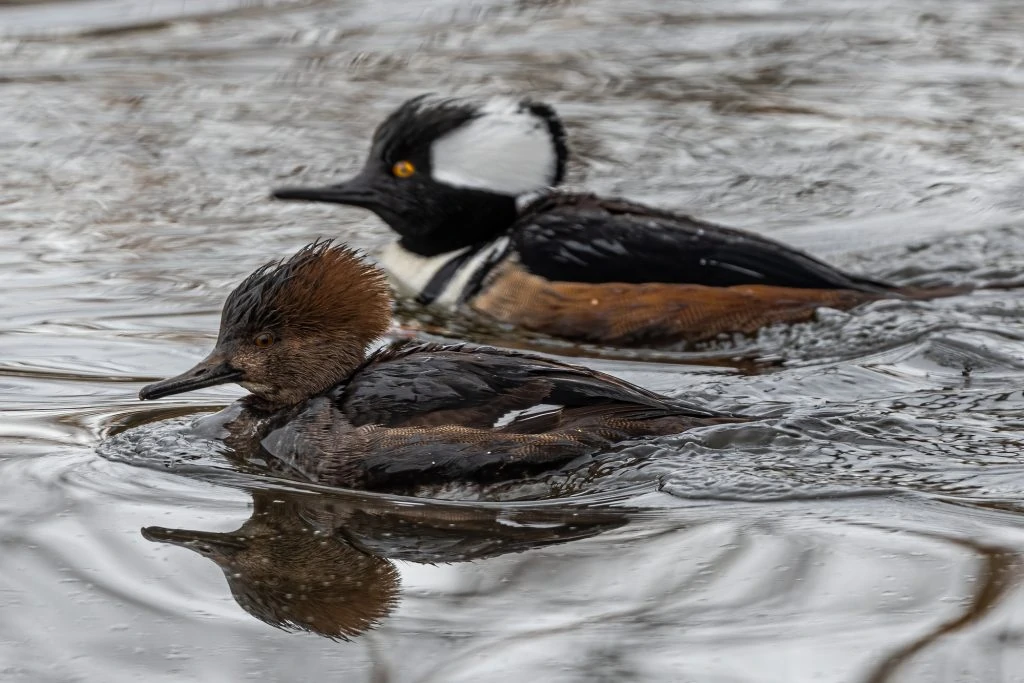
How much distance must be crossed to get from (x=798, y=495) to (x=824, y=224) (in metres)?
4.06


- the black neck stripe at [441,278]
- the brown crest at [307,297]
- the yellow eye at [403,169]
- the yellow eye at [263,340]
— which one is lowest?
the black neck stripe at [441,278]

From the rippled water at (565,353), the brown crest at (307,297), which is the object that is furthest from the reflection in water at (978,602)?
the brown crest at (307,297)

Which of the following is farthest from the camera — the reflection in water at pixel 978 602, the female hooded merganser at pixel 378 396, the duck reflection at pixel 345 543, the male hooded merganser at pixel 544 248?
the male hooded merganser at pixel 544 248

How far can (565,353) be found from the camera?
6906mm

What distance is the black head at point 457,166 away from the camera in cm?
754

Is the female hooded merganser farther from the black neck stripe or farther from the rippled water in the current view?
the black neck stripe

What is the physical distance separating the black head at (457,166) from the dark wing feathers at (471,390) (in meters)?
2.55

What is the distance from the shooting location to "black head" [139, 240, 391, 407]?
5.22 m

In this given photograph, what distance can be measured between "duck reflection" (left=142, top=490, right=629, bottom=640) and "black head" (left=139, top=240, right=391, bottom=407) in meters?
0.51

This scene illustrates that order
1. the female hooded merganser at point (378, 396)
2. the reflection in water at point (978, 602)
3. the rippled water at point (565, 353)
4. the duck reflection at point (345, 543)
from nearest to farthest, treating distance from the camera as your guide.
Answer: the reflection in water at point (978, 602) → the rippled water at point (565, 353) → the duck reflection at point (345, 543) → the female hooded merganser at point (378, 396)

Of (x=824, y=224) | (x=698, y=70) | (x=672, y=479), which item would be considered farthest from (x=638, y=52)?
(x=672, y=479)

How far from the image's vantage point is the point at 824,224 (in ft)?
28.2

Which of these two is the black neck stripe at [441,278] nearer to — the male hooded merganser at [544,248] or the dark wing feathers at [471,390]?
the male hooded merganser at [544,248]

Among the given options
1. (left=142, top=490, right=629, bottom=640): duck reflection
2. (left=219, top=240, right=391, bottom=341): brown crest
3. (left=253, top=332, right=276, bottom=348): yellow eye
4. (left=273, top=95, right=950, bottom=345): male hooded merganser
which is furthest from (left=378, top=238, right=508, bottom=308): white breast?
(left=142, top=490, right=629, bottom=640): duck reflection
